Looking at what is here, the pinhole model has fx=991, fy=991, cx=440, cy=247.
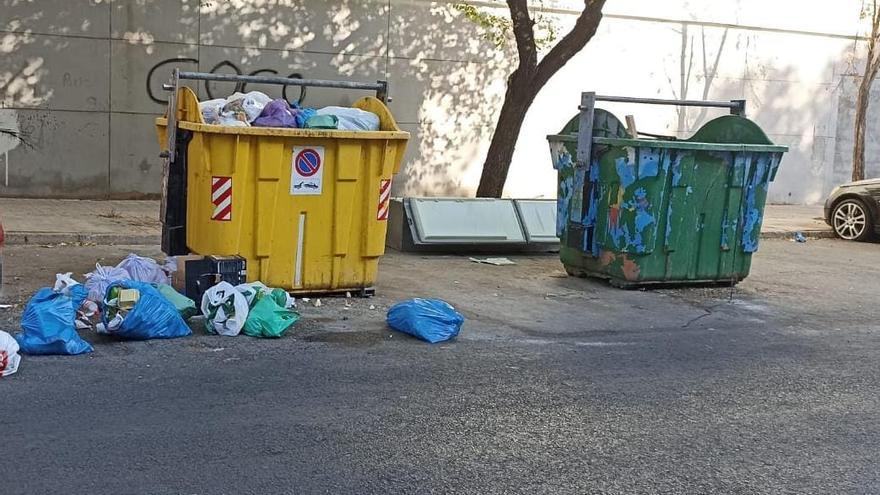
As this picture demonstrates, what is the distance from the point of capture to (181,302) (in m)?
6.84

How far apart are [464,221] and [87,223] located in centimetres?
426

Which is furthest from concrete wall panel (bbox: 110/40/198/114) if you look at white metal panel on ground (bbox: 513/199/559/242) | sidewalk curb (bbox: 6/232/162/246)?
white metal panel on ground (bbox: 513/199/559/242)

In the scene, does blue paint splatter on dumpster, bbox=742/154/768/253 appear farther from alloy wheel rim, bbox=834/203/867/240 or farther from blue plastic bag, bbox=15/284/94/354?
blue plastic bag, bbox=15/284/94/354

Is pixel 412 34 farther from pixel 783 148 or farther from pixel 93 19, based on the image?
pixel 783 148

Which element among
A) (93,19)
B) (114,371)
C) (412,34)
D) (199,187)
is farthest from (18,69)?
(114,371)

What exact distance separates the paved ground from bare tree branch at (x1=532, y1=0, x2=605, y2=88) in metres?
4.21

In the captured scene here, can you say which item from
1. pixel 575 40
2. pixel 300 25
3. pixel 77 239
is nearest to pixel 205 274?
pixel 77 239

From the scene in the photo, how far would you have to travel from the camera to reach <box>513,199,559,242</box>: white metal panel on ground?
11.2m

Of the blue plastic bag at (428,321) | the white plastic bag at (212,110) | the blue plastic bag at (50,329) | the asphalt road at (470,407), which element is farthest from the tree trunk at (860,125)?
the blue plastic bag at (50,329)

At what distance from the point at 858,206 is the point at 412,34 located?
709 cm

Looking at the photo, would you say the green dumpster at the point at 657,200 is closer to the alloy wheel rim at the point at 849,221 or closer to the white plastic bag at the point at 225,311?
the white plastic bag at the point at 225,311

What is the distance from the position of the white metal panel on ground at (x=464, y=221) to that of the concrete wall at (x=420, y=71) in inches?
179

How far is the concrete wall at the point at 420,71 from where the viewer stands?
523 inches

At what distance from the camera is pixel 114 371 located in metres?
5.60
